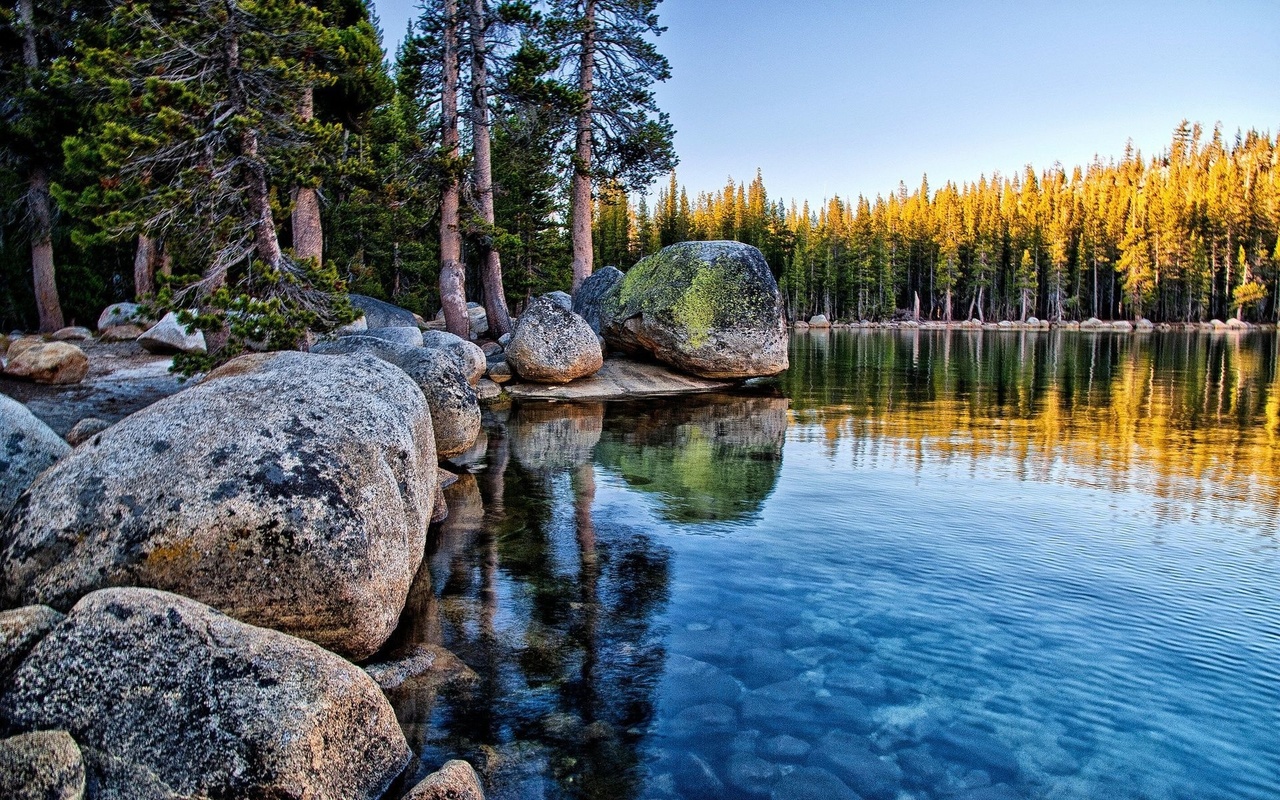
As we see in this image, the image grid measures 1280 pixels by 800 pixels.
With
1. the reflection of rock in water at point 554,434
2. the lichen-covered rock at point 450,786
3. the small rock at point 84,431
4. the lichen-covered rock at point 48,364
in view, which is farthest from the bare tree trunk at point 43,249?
the lichen-covered rock at point 450,786

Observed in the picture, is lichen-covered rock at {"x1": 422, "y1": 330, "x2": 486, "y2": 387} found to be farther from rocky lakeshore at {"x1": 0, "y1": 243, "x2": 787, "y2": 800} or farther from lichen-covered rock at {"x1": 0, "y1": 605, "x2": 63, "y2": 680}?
lichen-covered rock at {"x1": 0, "y1": 605, "x2": 63, "y2": 680}

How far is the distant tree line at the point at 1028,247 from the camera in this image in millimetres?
82562

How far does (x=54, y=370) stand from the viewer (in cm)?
1446

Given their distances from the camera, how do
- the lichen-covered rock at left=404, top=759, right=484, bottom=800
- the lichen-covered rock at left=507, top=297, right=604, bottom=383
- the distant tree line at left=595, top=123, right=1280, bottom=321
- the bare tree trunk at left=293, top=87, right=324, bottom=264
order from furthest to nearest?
the distant tree line at left=595, top=123, right=1280, bottom=321, the lichen-covered rock at left=507, top=297, right=604, bottom=383, the bare tree trunk at left=293, top=87, right=324, bottom=264, the lichen-covered rock at left=404, top=759, right=484, bottom=800

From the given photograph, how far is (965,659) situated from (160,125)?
413 inches

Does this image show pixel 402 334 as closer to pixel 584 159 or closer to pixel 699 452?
pixel 699 452

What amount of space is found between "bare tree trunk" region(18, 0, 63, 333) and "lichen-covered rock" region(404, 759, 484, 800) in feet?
68.3

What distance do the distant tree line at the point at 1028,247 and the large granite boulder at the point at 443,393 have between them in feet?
232

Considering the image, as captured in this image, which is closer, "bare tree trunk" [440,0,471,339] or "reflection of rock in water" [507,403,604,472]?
"reflection of rock in water" [507,403,604,472]

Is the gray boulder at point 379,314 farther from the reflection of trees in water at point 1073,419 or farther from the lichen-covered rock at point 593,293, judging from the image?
the reflection of trees in water at point 1073,419

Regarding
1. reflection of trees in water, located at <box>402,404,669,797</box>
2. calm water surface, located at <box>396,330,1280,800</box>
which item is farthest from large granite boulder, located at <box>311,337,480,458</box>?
reflection of trees in water, located at <box>402,404,669,797</box>

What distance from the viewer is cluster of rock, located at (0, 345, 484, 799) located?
3535 millimetres

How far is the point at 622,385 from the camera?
2022 centimetres

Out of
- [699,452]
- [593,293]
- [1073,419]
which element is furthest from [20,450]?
[593,293]
